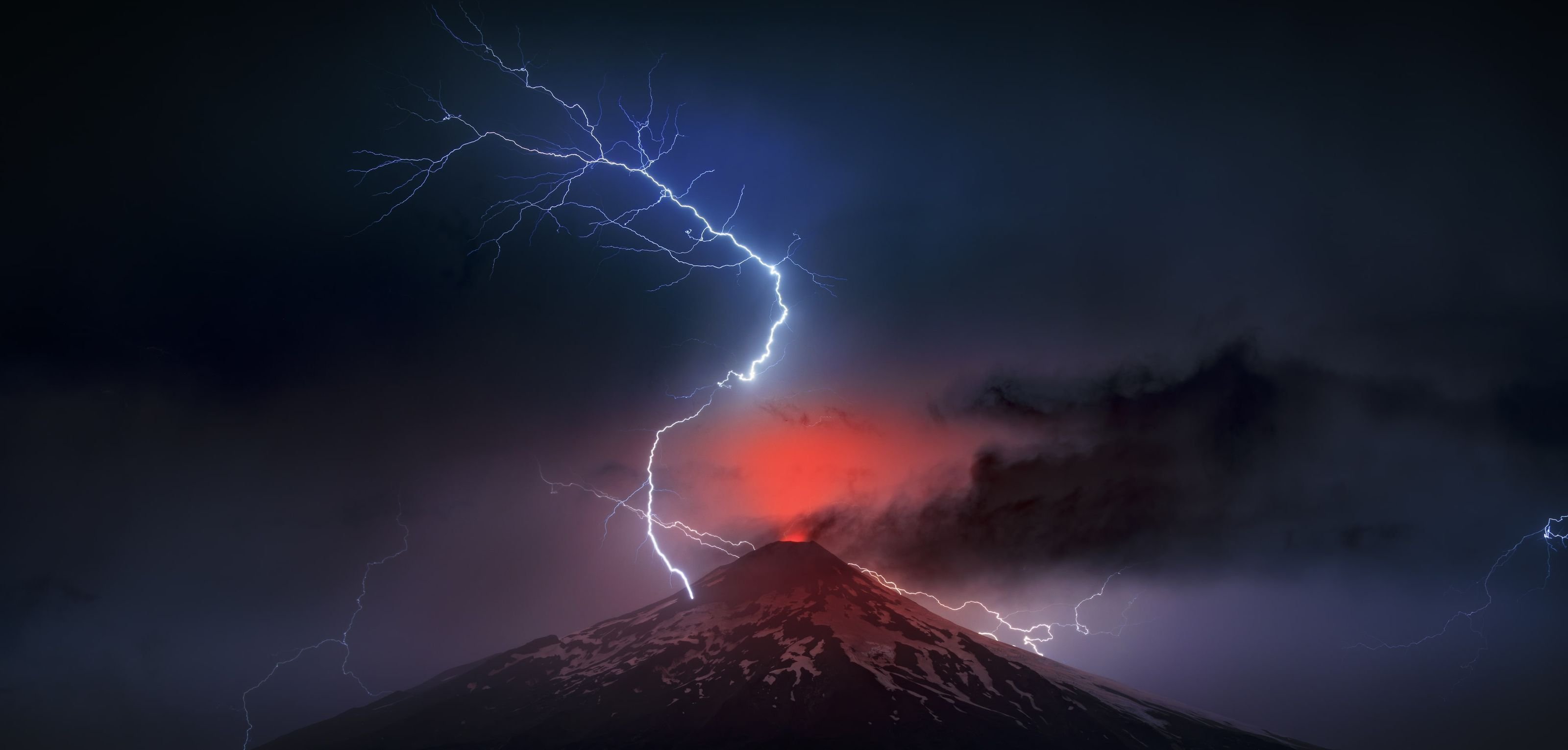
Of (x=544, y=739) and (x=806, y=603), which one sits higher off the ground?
(x=806, y=603)

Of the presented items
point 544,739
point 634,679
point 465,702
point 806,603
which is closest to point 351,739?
point 465,702

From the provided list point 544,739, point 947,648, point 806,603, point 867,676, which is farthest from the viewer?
point 806,603

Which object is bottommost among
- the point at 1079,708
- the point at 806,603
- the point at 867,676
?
the point at 1079,708

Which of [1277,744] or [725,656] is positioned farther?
[725,656]

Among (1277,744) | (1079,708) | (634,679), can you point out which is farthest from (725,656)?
(1277,744)

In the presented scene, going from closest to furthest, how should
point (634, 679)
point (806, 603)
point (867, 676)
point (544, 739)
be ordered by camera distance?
point (544, 739), point (867, 676), point (634, 679), point (806, 603)

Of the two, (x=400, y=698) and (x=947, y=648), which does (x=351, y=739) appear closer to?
(x=400, y=698)

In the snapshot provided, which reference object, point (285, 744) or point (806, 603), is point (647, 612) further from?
point (285, 744)
